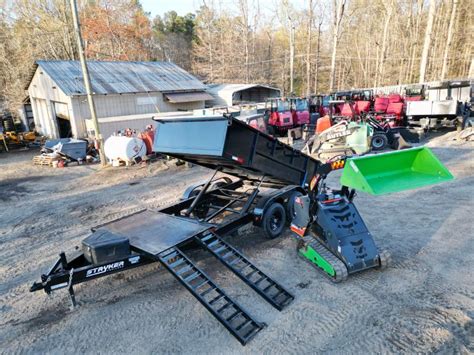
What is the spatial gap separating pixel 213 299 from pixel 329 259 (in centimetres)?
184

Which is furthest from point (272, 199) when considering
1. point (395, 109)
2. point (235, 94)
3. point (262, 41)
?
point (262, 41)

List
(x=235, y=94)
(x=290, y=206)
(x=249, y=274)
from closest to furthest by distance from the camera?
(x=249, y=274) < (x=290, y=206) < (x=235, y=94)

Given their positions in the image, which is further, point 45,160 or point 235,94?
point 235,94

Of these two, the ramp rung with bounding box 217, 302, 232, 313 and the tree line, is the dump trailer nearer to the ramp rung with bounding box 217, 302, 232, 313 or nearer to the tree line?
the ramp rung with bounding box 217, 302, 232, 313

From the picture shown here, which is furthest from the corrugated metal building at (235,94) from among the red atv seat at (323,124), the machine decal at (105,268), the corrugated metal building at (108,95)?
the machine decal at (105,268)

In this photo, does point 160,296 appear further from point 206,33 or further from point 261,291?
point 206,33

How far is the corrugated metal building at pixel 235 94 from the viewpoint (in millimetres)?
25297

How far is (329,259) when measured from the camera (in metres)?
5.11

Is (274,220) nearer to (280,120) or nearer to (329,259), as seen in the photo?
(329,259)

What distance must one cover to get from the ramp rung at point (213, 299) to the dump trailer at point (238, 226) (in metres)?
0.01

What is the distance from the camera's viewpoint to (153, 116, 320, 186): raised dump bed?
5.25 metres

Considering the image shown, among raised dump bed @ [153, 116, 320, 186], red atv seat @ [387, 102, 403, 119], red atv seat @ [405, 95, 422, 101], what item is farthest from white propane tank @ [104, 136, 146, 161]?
red atv seat @ [405, 95, 422, 101]

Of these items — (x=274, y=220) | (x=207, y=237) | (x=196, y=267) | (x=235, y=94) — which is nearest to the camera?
(x=196, y=267)

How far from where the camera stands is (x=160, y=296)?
490cm
